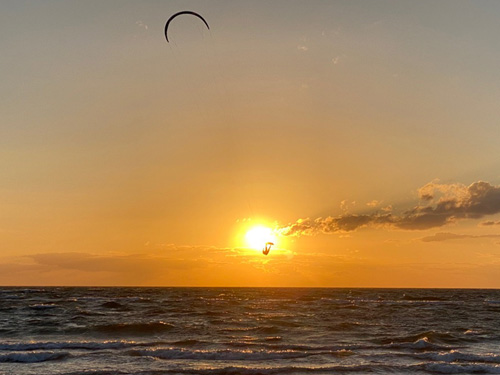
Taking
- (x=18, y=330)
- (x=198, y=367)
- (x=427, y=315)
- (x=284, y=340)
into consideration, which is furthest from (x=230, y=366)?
(x=427, y=315)

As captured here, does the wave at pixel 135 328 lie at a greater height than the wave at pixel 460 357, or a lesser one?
greater

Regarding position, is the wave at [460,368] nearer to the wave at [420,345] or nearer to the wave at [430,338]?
the wave at [420,345]

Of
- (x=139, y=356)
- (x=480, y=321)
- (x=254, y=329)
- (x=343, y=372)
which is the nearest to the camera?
(x=343, y=372)

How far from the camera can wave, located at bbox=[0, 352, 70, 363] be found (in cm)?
2551

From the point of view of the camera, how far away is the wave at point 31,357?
25.5m

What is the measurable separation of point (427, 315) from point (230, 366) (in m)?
38.0

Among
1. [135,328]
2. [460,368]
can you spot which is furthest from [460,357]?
[135,328]

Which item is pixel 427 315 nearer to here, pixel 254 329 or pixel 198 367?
pixel 254 329

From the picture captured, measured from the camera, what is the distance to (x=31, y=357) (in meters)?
26.0

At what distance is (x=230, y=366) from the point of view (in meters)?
24.2

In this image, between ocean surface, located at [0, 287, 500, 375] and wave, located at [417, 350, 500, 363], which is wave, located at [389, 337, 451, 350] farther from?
wave, located at [417, 350, 500, 363]

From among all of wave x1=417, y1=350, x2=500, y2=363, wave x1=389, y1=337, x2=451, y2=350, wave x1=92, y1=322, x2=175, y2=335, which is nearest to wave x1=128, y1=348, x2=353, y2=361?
wave x1=417, y1=350, x2=500, y2=363

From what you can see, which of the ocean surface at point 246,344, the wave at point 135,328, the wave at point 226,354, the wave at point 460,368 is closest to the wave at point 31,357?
the ocean surface at point 246,344

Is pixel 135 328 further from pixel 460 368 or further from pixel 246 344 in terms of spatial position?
pixel 460 368
